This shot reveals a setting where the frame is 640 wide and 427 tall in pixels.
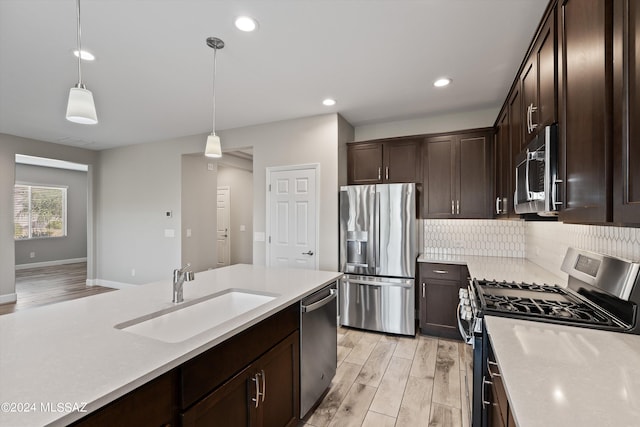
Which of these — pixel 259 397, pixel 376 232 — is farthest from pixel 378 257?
pixel 259 397

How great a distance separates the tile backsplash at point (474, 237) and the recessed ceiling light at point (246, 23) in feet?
10.2

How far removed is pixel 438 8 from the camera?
6.24 ft

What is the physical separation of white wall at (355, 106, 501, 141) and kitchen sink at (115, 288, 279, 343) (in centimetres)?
324

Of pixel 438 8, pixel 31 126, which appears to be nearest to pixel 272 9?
pixel 438 8

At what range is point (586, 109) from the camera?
3.67 feet

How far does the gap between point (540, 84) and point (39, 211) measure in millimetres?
10960

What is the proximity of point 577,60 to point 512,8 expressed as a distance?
99cm

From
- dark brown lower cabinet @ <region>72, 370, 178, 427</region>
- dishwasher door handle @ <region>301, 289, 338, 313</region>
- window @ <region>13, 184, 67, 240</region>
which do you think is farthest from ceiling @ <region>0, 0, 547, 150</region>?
window @ <region>13, 184, 67, 240</region>

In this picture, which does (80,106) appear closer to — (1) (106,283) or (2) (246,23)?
(2) (246,23)

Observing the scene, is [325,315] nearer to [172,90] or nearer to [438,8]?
[438,8]

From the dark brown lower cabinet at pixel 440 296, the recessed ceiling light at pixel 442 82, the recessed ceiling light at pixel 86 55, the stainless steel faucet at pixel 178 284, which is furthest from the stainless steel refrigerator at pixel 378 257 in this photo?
the recessed ceiling light at pixel 86 55

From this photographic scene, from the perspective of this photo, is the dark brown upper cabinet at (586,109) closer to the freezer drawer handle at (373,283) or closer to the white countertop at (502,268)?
the white countertop at (502,268)

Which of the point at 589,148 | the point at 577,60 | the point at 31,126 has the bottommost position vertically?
the point at 589,148

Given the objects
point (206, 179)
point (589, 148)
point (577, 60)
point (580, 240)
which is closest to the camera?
point (589, 148)
